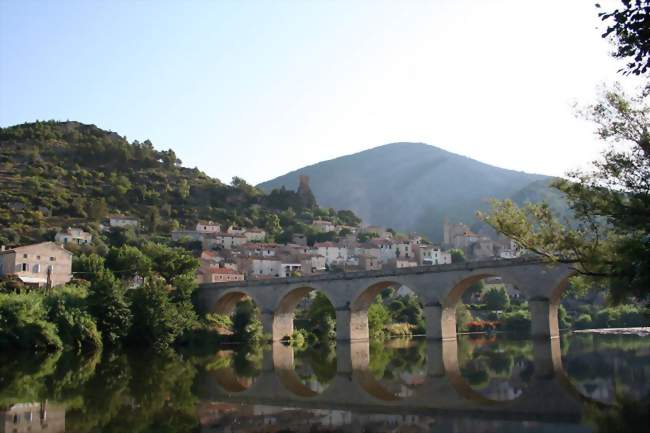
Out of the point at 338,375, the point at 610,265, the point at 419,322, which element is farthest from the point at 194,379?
the point at 419,322

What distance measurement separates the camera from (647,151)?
16266 mm

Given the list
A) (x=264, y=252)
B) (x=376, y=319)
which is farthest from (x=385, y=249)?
(x=376, y=319)

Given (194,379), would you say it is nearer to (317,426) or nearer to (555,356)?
(317,426)

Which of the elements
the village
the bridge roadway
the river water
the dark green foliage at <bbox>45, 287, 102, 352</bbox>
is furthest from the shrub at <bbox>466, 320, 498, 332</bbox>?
the dark green foliage at <bbox>45, 287, 102, 352</bbox>

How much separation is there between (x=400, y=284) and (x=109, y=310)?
61.1 ft

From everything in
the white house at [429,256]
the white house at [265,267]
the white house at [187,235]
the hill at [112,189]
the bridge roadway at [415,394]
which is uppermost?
the hill at [112,189]

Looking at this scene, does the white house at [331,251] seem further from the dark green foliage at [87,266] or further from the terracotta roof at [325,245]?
the dark green foliage at [87,266]

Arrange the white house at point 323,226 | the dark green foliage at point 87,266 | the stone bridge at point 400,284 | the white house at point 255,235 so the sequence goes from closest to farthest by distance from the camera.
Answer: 1. the stone bridge at point 400,284
2. the dark green foliage at point 87,266
3. the white house at point 255,235
4. the white house at point 323,226

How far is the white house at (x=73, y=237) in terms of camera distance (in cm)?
7560

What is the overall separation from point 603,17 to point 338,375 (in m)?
17.0

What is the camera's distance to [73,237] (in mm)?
77438

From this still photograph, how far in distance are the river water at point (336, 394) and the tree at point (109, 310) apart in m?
9.46

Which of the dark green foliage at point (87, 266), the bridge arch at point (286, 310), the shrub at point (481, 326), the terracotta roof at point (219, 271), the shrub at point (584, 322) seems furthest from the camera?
the terracotta roof at point (219, 271)

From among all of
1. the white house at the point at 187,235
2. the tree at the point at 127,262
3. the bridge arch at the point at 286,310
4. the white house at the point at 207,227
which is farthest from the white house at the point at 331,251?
the tree at the point at 127,262
